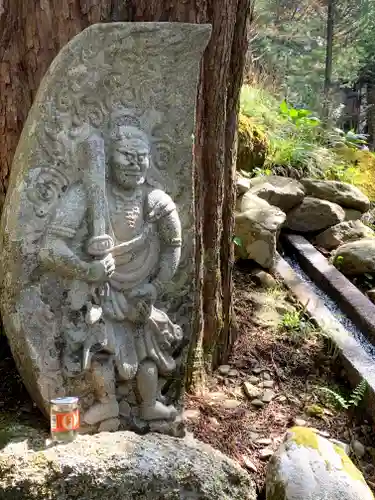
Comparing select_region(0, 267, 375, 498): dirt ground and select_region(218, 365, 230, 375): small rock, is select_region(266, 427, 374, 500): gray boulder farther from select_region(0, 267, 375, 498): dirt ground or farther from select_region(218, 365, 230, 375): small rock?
select_region(218, 365, 230, 375): small rock

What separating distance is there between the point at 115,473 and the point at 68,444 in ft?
0.74

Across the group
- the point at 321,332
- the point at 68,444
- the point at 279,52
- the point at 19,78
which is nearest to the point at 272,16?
the point at 279,52

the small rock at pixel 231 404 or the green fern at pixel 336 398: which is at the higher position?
the small rock at pixel 231 404

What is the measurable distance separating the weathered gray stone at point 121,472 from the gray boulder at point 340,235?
379 cm

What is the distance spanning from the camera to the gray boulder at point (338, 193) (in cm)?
638

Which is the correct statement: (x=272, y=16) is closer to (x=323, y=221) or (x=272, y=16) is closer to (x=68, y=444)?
(x=323, y=221)

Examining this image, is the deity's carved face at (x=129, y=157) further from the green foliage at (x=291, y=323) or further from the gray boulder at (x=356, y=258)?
the gray boulder at (x=356, y=258)

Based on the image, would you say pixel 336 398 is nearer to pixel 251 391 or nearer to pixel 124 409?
pixel 251 391

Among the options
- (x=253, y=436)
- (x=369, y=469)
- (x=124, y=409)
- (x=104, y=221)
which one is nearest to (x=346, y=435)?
(x=369, y=469)

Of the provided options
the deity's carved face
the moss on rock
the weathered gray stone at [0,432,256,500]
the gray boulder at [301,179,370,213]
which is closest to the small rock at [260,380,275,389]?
the weathered gray stone at [0,432,256,500]

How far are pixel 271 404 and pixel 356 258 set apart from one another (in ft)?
7.76

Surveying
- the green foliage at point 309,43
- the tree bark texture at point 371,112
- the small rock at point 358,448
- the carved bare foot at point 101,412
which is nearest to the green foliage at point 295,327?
the small rock at point 358,448

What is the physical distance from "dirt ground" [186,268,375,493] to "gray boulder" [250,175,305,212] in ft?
5.67

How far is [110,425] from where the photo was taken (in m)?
2.59
